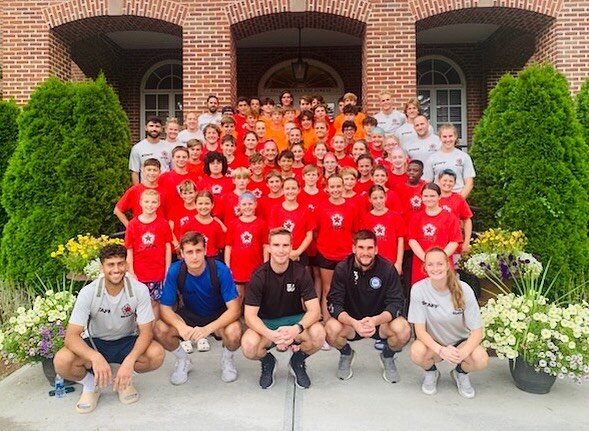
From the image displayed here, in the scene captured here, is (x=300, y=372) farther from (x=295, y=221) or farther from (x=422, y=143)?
(x=422, y=143)

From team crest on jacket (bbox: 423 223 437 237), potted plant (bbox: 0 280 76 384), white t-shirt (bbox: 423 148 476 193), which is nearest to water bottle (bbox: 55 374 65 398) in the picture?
potted plant (bbox: 0 280 76 384)

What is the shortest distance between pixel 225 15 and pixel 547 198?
655cm

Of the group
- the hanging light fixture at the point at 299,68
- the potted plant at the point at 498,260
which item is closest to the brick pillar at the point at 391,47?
the hanging light fixture at the point at 299,68

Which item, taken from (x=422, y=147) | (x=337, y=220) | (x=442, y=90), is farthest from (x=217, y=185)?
(x=442, y=90)

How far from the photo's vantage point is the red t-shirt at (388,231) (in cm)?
494

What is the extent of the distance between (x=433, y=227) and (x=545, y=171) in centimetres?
215

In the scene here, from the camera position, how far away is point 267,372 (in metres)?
4.11

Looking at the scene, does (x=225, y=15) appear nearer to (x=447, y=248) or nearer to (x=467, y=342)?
(x=447, y=248)

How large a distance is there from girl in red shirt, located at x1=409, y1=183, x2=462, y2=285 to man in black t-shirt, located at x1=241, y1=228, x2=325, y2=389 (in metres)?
1.32

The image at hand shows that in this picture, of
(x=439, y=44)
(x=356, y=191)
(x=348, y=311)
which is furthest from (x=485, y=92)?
(x=348, y=311)

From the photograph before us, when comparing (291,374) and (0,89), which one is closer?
(291,374)

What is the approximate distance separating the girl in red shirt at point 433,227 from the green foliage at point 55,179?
13.5 feet

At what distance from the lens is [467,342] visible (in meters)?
3.78

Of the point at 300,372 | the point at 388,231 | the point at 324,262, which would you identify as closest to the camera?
the point at 300,372
